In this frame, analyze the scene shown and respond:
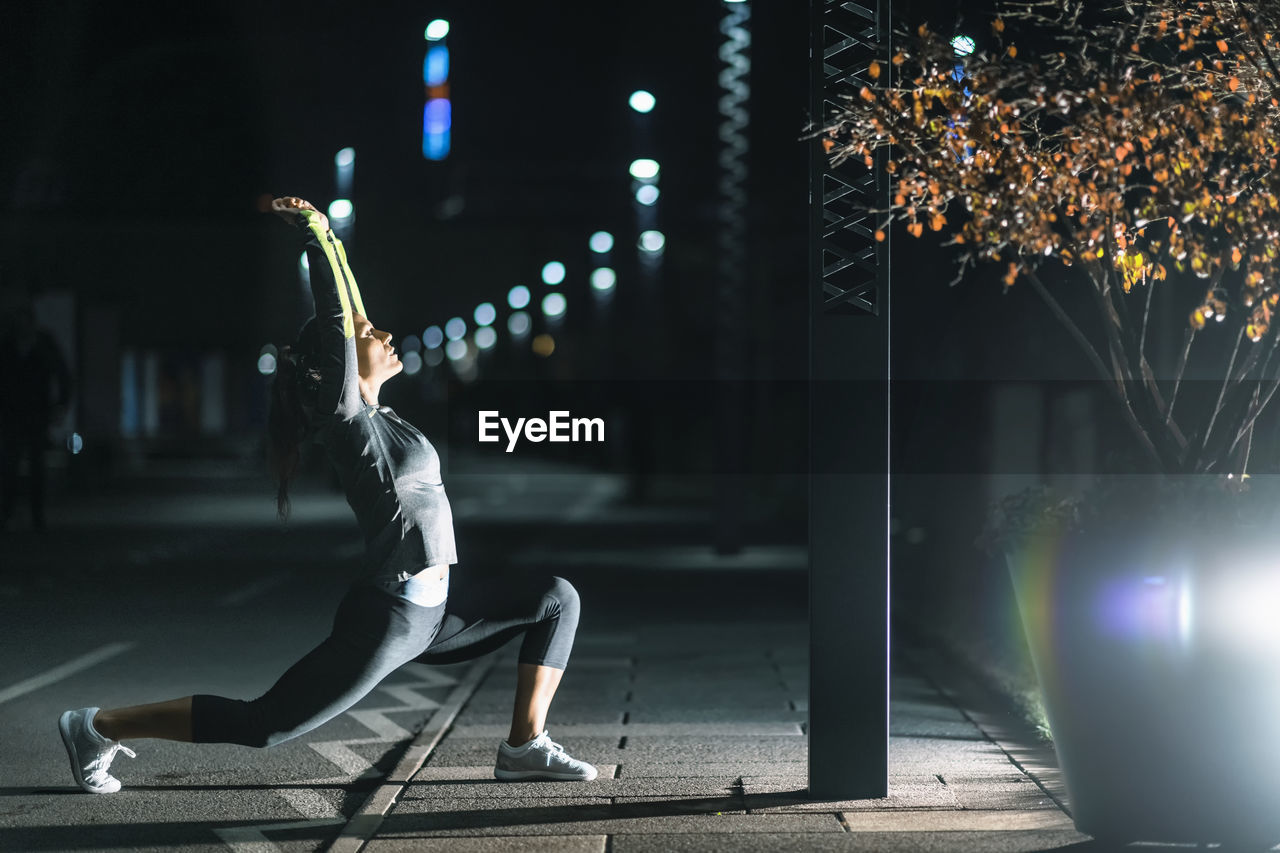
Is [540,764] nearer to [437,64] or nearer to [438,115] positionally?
[438,115]

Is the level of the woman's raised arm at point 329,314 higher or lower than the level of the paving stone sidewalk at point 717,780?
higher

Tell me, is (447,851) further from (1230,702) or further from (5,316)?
(5,316)

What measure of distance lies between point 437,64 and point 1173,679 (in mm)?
11257

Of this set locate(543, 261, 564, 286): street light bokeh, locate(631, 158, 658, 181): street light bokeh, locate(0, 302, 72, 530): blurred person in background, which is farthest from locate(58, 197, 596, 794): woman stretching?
Answer: locate(543, 261, 564, 286): street light bokeh

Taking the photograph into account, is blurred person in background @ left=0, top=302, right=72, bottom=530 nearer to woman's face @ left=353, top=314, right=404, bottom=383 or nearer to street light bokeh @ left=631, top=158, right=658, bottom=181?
street light bokeh @ left=631, top=158, right=658, bottom=181

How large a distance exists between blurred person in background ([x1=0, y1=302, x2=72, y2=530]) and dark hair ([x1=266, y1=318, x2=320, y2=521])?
9454 mm

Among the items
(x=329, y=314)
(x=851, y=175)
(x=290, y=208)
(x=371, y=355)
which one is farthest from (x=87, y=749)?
(x=851, y=175)

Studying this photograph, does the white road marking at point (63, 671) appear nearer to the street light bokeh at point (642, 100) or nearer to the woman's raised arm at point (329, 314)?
the woman's raised arm at point (329, 314)

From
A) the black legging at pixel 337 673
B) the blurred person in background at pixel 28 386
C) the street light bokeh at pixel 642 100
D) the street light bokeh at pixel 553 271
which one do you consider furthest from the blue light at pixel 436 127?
the street light bokeh at pixel 553 271

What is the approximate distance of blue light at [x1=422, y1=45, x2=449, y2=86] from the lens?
48.3 ft

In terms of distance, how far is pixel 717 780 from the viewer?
6312 millimetres

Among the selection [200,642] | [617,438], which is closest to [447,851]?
[200,642]

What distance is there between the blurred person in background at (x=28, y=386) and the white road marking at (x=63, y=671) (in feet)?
14.8

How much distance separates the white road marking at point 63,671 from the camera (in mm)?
8805
